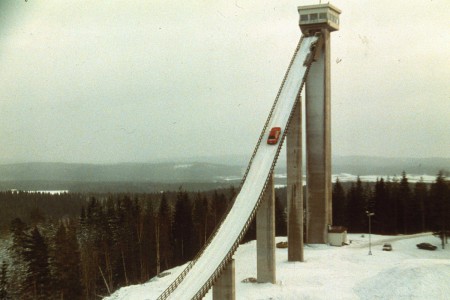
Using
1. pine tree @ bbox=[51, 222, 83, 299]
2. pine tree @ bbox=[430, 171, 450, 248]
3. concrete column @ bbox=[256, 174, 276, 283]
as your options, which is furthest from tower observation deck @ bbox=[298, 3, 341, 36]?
pine tree @ bbox=[51, 222, 83, 299]

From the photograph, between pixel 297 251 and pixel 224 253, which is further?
pixel 297 251

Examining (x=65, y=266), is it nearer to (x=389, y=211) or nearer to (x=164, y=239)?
(x=164, y=239)

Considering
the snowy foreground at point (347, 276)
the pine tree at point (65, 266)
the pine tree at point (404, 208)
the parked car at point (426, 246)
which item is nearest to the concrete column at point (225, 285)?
the snowy foreground at point (347, 276)

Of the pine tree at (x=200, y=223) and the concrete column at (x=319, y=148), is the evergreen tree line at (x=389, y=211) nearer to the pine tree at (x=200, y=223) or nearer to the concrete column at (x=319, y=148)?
the concrete column at (x=319, y=148)

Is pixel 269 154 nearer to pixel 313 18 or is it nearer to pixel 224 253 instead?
pixel 224 253

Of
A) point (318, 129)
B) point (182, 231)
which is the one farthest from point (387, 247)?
point (182, 231)

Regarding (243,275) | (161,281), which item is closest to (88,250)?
(161,281)

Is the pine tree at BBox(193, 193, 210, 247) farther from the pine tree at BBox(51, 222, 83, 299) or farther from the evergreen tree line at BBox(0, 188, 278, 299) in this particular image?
the pine tree at BBox(51, 222, 83, 299)
